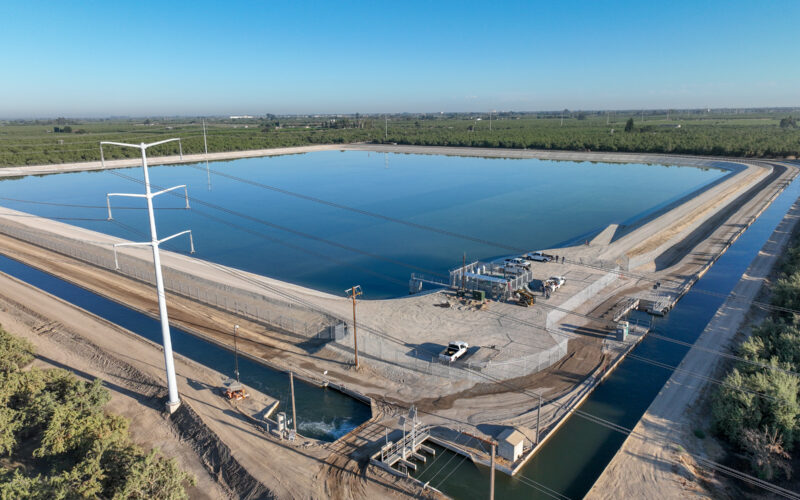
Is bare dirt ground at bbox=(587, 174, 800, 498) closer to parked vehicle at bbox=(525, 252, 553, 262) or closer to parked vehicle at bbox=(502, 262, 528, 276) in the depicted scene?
parked vehicle at bbox=(502, 262, 528, 276)

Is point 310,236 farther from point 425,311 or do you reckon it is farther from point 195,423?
point 195,423

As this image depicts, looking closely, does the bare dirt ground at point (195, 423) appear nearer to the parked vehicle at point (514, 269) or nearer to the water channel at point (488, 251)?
the water channel at point (488, 251)

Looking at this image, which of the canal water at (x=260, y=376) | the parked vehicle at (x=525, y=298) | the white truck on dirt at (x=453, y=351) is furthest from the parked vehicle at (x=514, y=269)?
the canal water at (x=260, y=376)

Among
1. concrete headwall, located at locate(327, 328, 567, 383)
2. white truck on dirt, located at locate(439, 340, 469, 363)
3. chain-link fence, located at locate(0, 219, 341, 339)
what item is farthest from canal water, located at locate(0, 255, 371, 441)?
white truck on dirt, located at locate(439, 340, 469, 363)

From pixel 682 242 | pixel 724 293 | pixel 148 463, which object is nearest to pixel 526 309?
pixel 724 293

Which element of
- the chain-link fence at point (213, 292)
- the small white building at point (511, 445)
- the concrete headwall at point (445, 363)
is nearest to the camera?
the small white building at point (511, 445)

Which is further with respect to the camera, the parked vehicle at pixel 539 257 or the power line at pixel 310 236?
the power line at pixel 310 236

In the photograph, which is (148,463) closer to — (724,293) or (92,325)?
(92,325)
